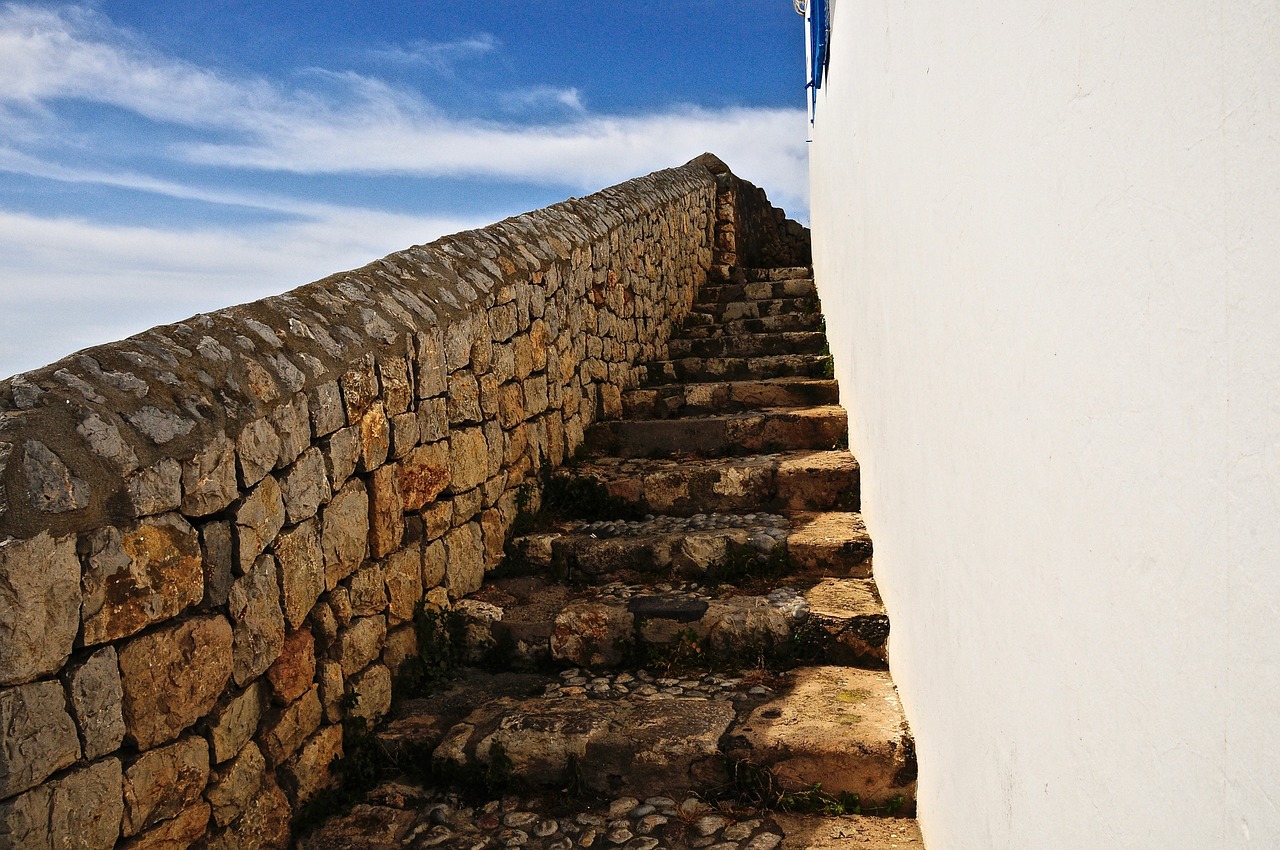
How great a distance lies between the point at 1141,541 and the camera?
83 cm

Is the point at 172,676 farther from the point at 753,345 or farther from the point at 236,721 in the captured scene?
the point at 753,345

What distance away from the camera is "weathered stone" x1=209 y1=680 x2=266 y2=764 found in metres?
2.30

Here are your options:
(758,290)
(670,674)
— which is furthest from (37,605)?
(758,290)

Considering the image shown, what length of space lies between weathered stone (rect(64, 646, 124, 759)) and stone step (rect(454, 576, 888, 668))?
1.62 meters

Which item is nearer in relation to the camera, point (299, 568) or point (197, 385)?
point (197, 385)

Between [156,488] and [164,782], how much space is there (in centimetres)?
71

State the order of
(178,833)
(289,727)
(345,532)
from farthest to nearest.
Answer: (345,532) < (289,727) < (178,833)

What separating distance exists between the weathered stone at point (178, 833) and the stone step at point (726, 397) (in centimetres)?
363

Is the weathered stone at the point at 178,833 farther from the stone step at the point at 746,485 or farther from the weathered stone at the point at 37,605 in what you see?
the stone step at the point at 746,485

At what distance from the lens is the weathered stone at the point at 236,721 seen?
2299mm

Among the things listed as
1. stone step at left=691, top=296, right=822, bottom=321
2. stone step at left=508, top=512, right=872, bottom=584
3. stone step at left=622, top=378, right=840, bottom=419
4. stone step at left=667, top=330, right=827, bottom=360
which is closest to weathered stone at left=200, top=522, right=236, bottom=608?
stone step at left=508, top=512, right=872, bottom=584

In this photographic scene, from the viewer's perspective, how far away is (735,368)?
6027 mm

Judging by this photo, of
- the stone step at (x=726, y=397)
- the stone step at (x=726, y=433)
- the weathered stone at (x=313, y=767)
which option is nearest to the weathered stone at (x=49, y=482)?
the weathered stone at (x=313, y=767)

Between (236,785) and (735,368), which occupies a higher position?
(735,368)
